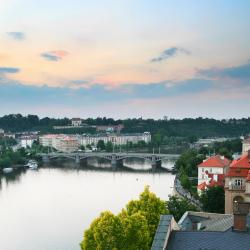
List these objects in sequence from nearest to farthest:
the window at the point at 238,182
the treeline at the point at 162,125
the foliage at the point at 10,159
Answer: the window at the point at 238,182, the foliage at the point at 10,159, the treeline at the point at 162,125

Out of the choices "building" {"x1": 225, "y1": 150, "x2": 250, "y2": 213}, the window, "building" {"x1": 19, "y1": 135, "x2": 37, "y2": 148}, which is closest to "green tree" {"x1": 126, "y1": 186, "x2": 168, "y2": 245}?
"building" {"x1": 225, "y1": 150, "x2": 250, "y2": 213}

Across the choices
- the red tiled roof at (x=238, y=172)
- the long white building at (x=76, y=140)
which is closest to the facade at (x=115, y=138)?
the long white building at (x=76, y=140)

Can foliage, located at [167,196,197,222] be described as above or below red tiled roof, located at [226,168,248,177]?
below

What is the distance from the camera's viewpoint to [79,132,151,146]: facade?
306 feet

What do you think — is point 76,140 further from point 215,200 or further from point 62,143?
point 215,200

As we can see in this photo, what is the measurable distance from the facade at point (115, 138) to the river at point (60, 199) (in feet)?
141

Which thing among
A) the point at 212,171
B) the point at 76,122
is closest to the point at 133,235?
the point at 212,171

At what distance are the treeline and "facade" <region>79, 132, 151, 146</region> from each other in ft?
9.81

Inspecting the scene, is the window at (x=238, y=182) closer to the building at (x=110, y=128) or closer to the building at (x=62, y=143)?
the building at (x=62, y=143)

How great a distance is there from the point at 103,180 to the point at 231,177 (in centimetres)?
2245

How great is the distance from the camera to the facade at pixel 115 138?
93.1 metres

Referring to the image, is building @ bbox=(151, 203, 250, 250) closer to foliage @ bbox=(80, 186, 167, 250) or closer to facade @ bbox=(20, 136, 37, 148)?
foliage @ bbox=(80, 186, 167, 250)

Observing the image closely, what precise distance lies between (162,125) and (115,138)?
2020 centimetres

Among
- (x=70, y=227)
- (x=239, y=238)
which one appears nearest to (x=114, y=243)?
(x=239, y=238)
